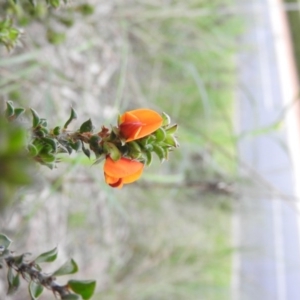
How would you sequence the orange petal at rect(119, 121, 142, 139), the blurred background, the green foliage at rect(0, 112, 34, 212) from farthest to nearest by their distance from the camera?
the blurred background
the orange petal at rect(119, 121, 142, 139)
the green foliage at rect(0, 112, 34, 212)

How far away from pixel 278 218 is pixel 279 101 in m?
0.56

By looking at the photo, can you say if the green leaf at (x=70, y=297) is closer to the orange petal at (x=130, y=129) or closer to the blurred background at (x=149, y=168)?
the orange petal at (x=130, y=129)

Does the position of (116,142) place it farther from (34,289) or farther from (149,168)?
(149,168)

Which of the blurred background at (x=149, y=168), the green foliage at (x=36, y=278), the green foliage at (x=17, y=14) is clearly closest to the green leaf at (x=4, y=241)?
the green foliage at (x=36, y=278)

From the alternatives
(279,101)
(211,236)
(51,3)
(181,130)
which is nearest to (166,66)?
(181,130)

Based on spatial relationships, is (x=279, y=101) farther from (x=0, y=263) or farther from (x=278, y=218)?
(x=0, y=263)

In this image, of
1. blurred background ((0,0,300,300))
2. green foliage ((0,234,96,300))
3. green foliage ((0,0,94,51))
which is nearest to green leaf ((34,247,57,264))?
green foliage ((0,234,96,300))

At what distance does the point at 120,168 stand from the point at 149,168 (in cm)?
93

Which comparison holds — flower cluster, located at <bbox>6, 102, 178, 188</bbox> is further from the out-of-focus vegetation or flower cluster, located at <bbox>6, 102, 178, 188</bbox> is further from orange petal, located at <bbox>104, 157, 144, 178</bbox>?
the out-of-focus vegetation

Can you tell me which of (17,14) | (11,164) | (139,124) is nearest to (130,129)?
(139,124)

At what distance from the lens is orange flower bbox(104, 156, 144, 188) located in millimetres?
210

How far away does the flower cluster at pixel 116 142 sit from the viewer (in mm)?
211

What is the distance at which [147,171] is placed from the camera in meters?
1.12

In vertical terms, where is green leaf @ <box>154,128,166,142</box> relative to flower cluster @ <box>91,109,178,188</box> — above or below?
above
